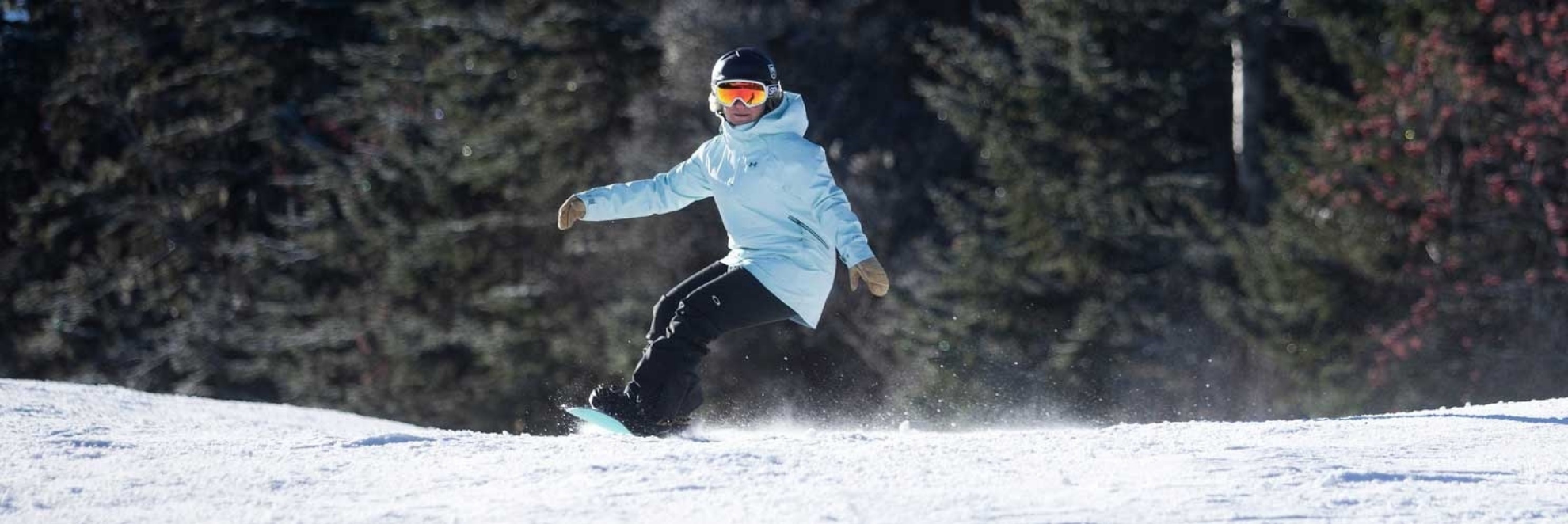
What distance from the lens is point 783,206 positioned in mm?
6047

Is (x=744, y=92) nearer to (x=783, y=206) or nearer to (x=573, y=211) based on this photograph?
(x=783, y=206)

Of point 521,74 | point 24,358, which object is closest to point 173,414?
point 521,74

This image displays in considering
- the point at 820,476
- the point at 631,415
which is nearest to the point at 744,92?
the point at 631,415

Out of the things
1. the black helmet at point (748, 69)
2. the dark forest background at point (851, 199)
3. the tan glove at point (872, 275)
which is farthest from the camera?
the dark forest background at point (851, 199)

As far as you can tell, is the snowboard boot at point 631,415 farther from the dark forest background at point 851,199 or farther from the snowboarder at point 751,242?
the dark forest background at point 851,199

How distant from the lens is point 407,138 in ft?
63.5

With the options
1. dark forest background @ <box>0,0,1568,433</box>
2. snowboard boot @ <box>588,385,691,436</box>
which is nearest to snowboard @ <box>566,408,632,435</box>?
snowboard boot @ <box>588,385,691,436</box>

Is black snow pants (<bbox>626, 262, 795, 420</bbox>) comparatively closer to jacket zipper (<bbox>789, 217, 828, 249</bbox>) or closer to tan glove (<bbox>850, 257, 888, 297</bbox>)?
jacket zipper (<bbox>789, 217, 828, 249</bbox>)

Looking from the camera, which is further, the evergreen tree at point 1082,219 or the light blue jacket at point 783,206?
the evergreen tree at point 1082,219

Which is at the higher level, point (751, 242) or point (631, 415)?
point (751, 242)

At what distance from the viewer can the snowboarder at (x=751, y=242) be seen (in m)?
5.99

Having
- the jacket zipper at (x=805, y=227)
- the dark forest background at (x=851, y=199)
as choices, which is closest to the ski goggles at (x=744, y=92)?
the jacket zipper at (x=805, y=227)

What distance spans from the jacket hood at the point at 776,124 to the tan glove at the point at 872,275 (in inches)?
20.8

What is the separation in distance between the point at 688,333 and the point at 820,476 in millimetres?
1614
